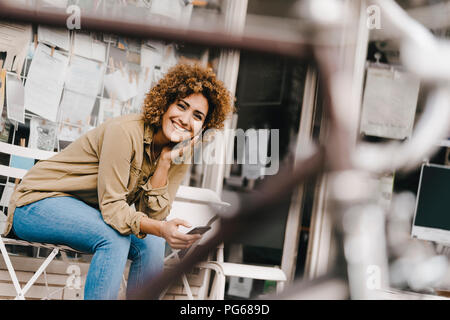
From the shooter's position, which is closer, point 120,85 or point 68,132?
point 68,132

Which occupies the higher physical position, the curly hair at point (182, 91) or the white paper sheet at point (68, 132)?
the curly hair at point (182, 91)

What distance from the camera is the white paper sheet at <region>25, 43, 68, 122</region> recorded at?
2.31 m

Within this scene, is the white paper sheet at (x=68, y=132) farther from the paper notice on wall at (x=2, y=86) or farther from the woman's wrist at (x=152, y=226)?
the woman's wrist at (x=152, y=226)

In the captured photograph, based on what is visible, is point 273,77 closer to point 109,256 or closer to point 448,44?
point 109,256

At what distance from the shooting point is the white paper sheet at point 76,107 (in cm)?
241

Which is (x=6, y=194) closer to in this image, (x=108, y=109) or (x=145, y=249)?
(x=108, y=109)

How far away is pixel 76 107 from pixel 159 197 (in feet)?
3.02

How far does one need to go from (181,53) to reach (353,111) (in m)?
2.38

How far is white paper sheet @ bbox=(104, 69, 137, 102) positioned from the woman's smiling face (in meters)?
0.83

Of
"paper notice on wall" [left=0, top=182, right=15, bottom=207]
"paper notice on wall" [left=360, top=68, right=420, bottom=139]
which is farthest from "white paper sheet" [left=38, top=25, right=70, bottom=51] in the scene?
"paper notice on wall" [left=360, top=68, right=420, bottom=139]

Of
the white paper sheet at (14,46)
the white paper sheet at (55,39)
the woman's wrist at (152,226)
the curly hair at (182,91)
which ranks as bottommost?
the woman's wrist at (152,226)

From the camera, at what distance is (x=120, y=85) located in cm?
255

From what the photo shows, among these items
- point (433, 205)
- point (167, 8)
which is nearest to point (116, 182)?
point (167, 8)

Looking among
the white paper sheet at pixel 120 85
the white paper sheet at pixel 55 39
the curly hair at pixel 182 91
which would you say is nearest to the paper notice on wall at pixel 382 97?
the curly hair at pixel 182 91
